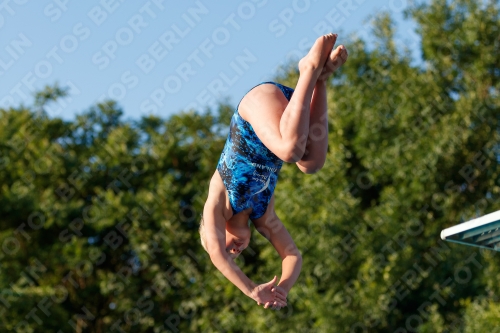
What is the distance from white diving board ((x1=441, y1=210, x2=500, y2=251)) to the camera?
5.88m

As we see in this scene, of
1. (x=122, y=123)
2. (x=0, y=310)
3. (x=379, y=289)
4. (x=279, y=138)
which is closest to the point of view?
(x=279, y=138)

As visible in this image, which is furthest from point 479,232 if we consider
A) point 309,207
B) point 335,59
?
point 309,207

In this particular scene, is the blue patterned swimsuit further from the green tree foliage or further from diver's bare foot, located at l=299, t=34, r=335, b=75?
the green tree foliage

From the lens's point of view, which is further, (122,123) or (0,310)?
(122,123)

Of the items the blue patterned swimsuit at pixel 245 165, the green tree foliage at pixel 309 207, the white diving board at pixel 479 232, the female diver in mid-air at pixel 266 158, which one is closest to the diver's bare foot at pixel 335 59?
the female diver in mid-air at pixel 266 158

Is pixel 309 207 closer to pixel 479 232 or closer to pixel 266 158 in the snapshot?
pixel 479 232

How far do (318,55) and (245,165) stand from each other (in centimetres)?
81

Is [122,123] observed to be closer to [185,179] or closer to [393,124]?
[185,179]

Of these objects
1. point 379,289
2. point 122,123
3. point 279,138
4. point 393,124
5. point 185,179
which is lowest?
point 379,289

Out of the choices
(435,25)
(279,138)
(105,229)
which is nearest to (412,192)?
(435,25)

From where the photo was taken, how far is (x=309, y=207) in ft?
50.8

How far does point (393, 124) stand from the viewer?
637 inches

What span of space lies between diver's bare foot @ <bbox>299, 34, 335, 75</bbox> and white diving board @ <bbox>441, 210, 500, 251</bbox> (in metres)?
2.48

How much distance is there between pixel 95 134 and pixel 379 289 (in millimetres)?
9055
